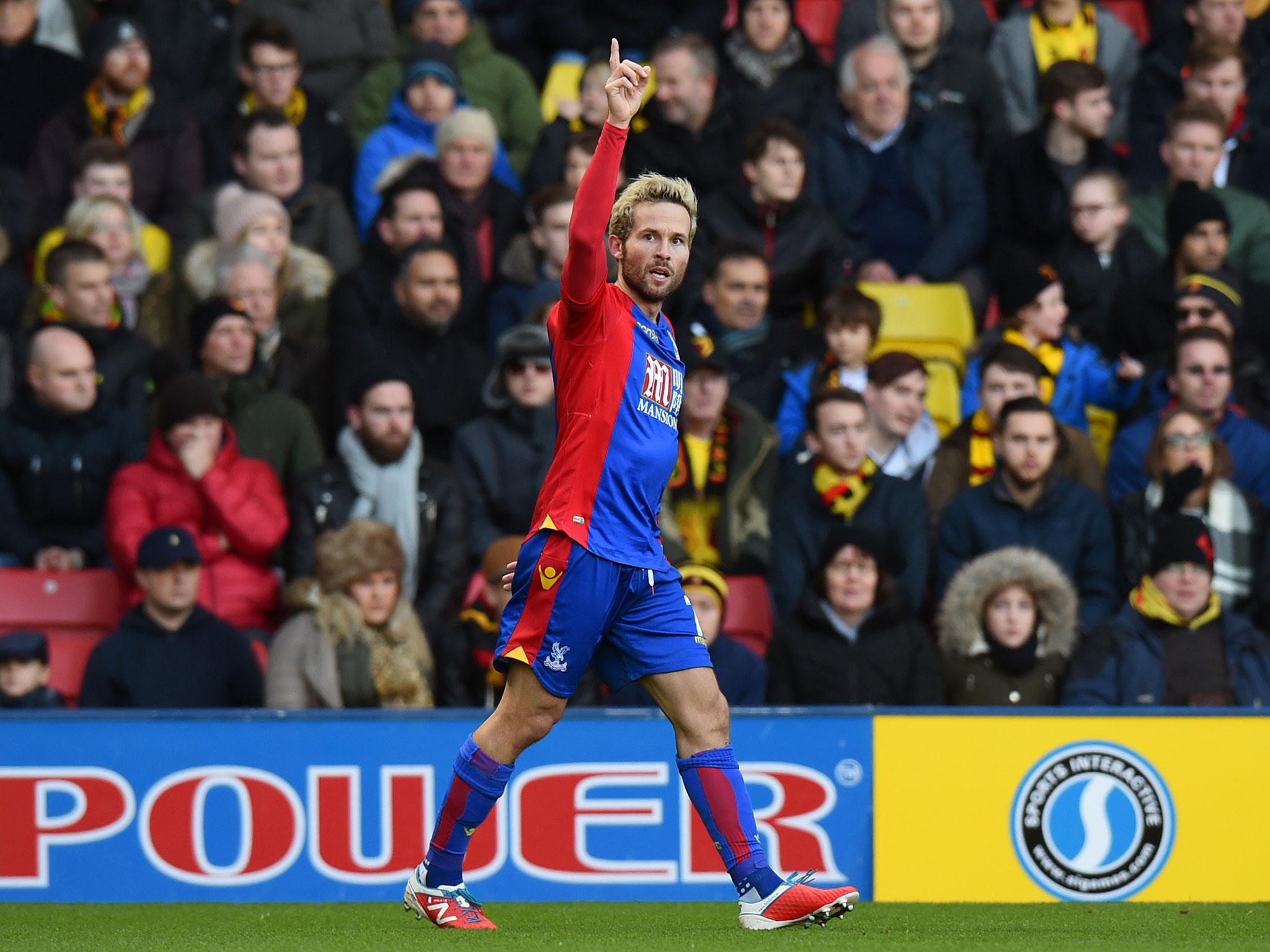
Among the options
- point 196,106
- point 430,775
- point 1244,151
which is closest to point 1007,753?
point 430,775

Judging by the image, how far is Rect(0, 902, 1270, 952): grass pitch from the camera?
5484mm

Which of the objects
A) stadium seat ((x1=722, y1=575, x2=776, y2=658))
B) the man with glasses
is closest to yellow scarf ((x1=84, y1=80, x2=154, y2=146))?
stadium seat ((x1=722, y1=575, x2=776, y2=658))

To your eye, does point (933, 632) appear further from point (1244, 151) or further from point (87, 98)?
point (87, 98)

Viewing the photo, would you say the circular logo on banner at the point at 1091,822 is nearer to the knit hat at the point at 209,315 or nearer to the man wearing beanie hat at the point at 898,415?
the man wearing beanie hat at the point at 898,415

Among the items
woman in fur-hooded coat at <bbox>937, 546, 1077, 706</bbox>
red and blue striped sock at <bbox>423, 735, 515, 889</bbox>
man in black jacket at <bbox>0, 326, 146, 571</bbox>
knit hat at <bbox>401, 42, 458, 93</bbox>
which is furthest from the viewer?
knit hat at <bbox>401, 42, 458, 93</bbox>

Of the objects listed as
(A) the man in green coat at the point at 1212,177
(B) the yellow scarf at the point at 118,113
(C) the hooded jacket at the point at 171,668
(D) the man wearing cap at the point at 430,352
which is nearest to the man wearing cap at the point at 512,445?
(D) the man wearing cap at the point at 430,352

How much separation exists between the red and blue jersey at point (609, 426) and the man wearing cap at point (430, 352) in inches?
176

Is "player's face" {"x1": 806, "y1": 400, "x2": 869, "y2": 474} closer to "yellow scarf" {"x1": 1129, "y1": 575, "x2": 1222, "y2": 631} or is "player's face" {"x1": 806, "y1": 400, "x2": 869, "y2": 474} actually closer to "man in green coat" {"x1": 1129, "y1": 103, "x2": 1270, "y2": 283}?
"yellow scarf" {"x1": 1129, "y1": 575, "x2": 1222, "y2": 631}

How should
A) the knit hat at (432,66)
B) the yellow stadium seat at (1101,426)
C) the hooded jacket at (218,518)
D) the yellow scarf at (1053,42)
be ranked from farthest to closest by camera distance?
1. the yellow scarf at (1053,42)
2. the knit hat at (432,66)
3. the yellow stadium seat at (1101,426)
4. the hooded jacket at (218,518)

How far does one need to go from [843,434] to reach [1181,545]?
1.57m

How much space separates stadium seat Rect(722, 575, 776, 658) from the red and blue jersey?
3676mm

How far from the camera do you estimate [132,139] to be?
11.6m

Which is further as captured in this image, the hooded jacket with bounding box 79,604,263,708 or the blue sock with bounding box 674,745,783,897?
the hooded jacket with bounding box 79,604,263,708

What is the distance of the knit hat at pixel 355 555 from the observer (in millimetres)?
8530
